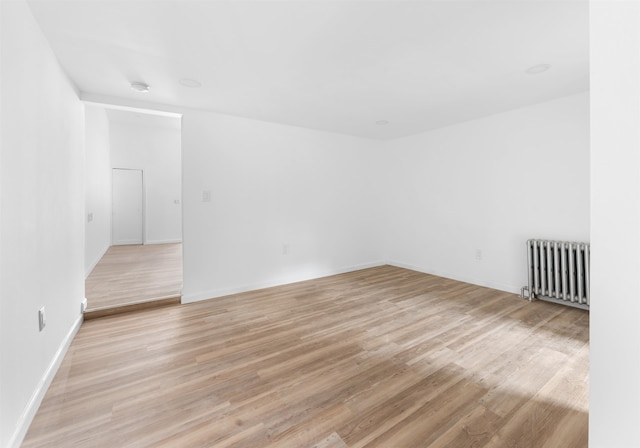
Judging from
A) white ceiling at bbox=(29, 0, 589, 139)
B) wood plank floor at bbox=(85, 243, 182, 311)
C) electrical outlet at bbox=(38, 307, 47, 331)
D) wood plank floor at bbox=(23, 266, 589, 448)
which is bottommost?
wood plank floor at bbox=(23, 266, 589, 448)

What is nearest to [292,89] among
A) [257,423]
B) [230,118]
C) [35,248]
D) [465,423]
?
[230,118]

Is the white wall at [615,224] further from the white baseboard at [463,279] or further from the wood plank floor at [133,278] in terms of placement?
the wood plank floor at [133,278]

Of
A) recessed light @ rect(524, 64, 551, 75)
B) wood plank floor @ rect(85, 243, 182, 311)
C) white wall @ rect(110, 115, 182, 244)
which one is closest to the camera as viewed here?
recessed light @ rect(524, 64, 551, 75)

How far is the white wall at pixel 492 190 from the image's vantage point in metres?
3.18

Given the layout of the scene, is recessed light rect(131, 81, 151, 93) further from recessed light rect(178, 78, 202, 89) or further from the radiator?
the radiator

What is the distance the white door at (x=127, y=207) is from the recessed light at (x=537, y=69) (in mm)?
8056

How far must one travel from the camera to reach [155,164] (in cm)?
744

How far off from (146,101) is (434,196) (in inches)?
164

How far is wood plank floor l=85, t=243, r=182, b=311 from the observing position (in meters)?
3.35

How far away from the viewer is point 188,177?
346 cm

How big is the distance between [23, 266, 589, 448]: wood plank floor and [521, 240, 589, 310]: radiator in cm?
16

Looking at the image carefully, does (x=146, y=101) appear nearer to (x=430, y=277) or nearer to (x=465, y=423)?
(x=465, y=423)

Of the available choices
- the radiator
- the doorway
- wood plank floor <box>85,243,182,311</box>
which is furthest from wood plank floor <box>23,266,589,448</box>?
the doorway

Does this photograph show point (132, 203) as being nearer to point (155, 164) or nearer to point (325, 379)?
point (155, 164)
